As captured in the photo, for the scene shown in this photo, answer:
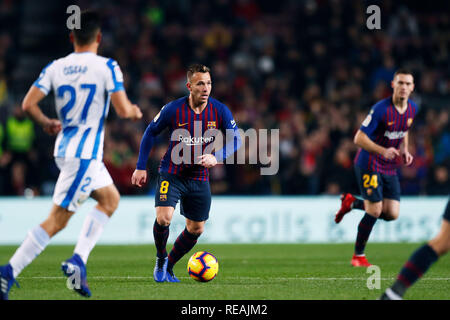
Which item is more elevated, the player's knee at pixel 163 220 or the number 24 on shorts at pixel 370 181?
the number 24 on shorts at pixel 370 181

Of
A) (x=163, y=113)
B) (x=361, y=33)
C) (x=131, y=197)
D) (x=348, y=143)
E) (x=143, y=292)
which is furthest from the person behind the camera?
(x=361, y=33)

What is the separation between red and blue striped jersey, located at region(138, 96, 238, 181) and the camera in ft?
25.5

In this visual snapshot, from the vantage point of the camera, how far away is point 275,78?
18.7 meters

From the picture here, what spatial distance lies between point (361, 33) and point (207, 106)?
1210 centimetres

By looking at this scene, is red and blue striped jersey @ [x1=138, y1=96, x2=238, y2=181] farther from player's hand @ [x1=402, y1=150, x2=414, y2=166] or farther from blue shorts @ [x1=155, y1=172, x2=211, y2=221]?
player's hand @ [x1=402, y1=150, x2=414, y2=166]

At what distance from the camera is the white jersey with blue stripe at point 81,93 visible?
6.11 metres

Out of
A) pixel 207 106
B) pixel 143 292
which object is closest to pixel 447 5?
pixel 207 106

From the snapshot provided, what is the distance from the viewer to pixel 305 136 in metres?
16.6

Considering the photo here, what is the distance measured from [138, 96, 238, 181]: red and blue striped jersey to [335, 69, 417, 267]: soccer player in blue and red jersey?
96.0 inches

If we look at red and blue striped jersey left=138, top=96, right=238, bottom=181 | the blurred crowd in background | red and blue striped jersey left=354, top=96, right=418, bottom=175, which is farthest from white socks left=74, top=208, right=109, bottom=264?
the blurred crowd in background

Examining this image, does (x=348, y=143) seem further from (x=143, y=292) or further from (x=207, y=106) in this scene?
(x=143, y=292)

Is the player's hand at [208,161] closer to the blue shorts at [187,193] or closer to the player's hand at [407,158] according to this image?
the blue shorts at [187,193]

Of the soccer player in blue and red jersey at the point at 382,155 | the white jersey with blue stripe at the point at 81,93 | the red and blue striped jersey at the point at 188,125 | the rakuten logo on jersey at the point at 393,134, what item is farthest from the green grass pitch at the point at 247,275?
the rakuten logo on jersey at the point at 393,134

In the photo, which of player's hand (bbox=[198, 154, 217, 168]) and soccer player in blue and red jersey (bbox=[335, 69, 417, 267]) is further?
soccer player in blue and red jersey (bbox=[335, 69, 417, 267])
